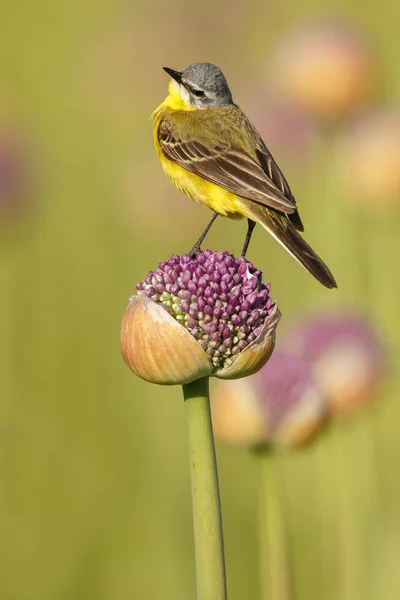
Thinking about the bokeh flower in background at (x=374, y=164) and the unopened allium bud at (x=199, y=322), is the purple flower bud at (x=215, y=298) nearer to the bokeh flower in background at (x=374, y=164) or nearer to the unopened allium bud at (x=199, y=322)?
the unopened allium bud at (x=199, y=322)

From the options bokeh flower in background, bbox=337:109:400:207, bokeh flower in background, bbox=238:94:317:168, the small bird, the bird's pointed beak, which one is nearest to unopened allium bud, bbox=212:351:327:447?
the small bird

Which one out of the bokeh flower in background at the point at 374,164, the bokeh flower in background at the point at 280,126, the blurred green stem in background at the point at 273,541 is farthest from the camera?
the bokeh flower in background at the point at 280,126

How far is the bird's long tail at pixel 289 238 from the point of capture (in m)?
3.28

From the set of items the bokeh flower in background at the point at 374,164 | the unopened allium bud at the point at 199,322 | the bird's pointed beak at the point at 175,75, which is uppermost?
the bird's pointed beak at the point at 175,75

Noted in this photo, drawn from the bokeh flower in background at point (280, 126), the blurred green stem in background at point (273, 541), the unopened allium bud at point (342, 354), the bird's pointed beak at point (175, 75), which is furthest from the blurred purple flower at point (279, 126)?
the blurred green stem in background at point (273, 541)

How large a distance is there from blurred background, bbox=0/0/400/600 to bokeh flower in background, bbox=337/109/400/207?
0.04 feet

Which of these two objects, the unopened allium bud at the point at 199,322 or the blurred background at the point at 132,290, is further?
the blurred background at the point at 132,290

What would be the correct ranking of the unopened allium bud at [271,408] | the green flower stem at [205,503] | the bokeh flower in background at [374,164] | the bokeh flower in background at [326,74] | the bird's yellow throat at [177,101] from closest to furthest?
1. the green flower stem at [205,503]
2. the unopened allium bud at [271,408]
3. the bird's yellow throat at [177,101]
4. the bokeh flower in background at [374,164]
5. the bokeh flower in background at [326,74]

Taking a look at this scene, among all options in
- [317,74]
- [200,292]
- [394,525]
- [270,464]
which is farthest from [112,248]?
[200,292]

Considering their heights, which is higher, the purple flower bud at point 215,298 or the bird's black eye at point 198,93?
the bird's black eye at point 198,93

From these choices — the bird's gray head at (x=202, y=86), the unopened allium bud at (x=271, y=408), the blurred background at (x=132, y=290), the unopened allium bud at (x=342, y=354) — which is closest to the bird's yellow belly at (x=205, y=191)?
the bird's gray head at (x=202, y=86)

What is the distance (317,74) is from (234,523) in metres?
2.49

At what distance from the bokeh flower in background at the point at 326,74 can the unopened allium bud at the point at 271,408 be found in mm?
2074

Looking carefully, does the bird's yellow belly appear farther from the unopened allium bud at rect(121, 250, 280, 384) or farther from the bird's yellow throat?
the unopened allium bud at rect(121, 250, 280, 384)
